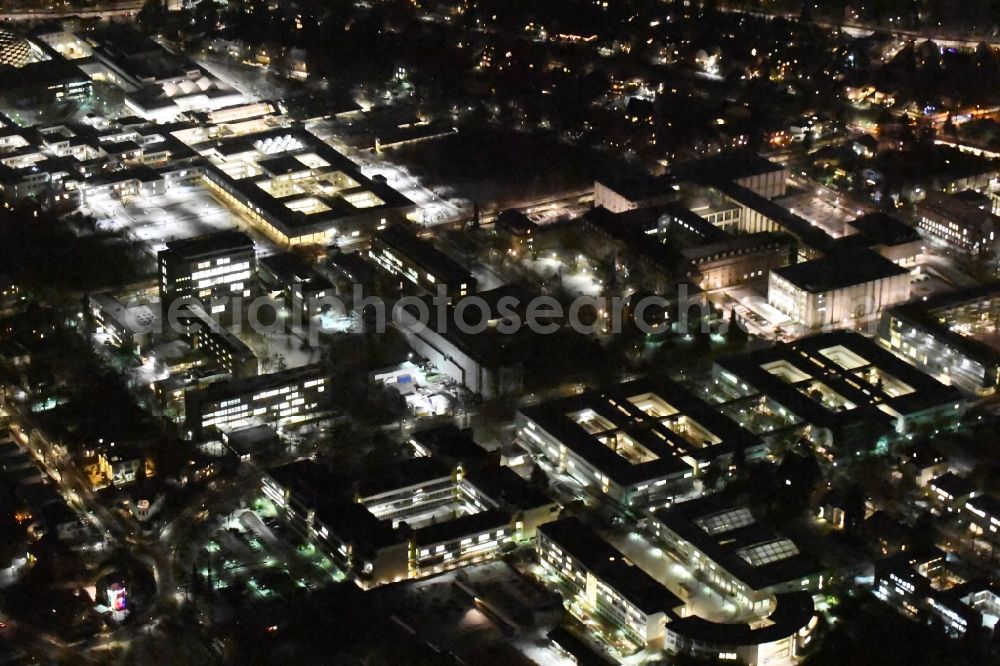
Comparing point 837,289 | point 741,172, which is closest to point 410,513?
point 837,289

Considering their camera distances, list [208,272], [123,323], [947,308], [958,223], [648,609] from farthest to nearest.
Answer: [958,223]
[208,272]
[947,308]
[123,323]
[648,609]

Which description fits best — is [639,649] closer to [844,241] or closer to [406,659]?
[406,659]

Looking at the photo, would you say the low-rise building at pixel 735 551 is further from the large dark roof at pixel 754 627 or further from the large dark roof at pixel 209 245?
the large dark roof at pixel 209 245

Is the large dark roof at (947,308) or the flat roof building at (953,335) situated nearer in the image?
the flat roof building at (953,335)

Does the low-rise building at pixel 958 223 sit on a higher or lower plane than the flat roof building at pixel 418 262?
lower

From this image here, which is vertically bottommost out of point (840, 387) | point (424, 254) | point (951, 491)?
point (951, 491)

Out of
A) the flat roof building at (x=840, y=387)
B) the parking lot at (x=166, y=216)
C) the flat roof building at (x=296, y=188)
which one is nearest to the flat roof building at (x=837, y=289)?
the flat roof building at (x=840, y=387)

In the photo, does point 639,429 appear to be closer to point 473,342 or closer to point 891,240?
point 473,342

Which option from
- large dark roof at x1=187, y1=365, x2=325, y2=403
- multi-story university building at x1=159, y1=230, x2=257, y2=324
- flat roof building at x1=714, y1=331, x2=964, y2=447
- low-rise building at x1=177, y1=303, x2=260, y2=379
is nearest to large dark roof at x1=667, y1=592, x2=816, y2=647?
flat roof building at x1=714, y1=331, x2=964, y2=447
